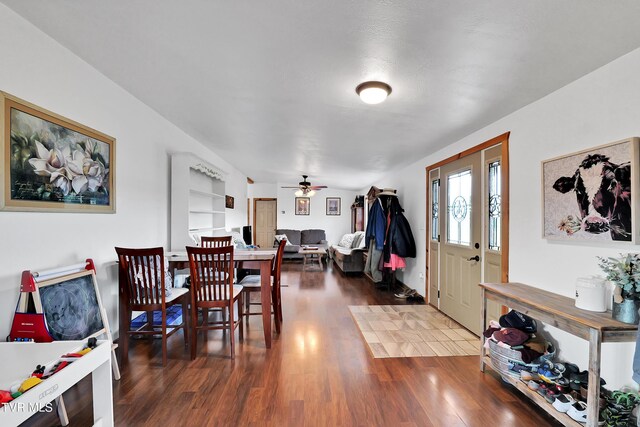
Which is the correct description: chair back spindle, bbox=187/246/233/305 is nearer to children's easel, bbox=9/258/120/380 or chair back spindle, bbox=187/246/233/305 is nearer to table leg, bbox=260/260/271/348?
table leg, bbox=260/260/271/348

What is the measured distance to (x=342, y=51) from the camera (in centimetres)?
183

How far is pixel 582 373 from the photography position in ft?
6.41

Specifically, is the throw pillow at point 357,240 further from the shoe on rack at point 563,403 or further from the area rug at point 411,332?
the shoe on rack at point 563,403

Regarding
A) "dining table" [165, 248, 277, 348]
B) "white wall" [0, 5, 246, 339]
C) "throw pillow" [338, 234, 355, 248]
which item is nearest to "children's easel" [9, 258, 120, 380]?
"white wall" [0, 5, 246, 339]

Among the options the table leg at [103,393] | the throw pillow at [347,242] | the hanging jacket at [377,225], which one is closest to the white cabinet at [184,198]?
the table leg at [103,393]

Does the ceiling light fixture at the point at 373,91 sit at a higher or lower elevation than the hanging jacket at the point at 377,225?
higher

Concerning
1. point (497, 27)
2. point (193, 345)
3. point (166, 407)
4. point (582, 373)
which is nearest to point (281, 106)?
point (497, 27)

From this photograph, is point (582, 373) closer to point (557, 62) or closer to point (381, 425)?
point (381, 425)

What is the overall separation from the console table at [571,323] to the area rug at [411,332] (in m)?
0.58

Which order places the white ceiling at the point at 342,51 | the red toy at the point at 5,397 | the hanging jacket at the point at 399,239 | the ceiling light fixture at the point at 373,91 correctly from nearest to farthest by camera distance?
1. the red toy at the point at 5,397
2. the white ceiling at the point at 342,51
3. the ceiling light fixture at the point at 373,91
4. the hanging jacket at the point at 399,239

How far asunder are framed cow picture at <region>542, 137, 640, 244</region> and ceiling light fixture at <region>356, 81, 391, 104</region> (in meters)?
1.38

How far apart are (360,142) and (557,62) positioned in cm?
226

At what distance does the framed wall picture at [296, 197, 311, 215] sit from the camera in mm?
9586

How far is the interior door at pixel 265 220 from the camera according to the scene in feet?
32.6
